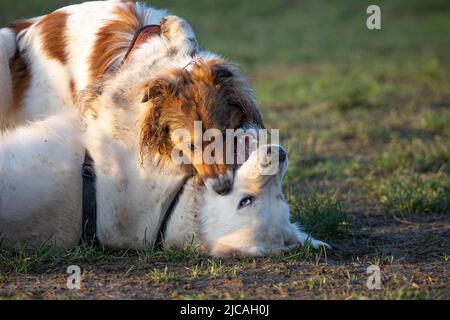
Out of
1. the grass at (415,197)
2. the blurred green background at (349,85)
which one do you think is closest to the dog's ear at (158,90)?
the blurred green background at (349,85)

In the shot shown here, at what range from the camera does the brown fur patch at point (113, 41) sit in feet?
14.7

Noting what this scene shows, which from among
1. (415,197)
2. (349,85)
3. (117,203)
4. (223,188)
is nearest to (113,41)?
(117,203)

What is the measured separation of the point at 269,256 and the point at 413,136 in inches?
158

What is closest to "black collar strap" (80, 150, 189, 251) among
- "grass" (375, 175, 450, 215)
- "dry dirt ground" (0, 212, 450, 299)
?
"dry dirt ground" (0, 212, 450, 299)

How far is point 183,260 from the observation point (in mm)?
4012

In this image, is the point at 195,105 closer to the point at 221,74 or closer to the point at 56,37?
the point at 221,74

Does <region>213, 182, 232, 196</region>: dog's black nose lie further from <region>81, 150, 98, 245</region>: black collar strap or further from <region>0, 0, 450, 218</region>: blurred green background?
<region>0, 0, 450, 218</region>: blurred green background

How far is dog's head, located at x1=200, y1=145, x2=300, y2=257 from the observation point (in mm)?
3877

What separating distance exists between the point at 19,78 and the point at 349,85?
579 cm
